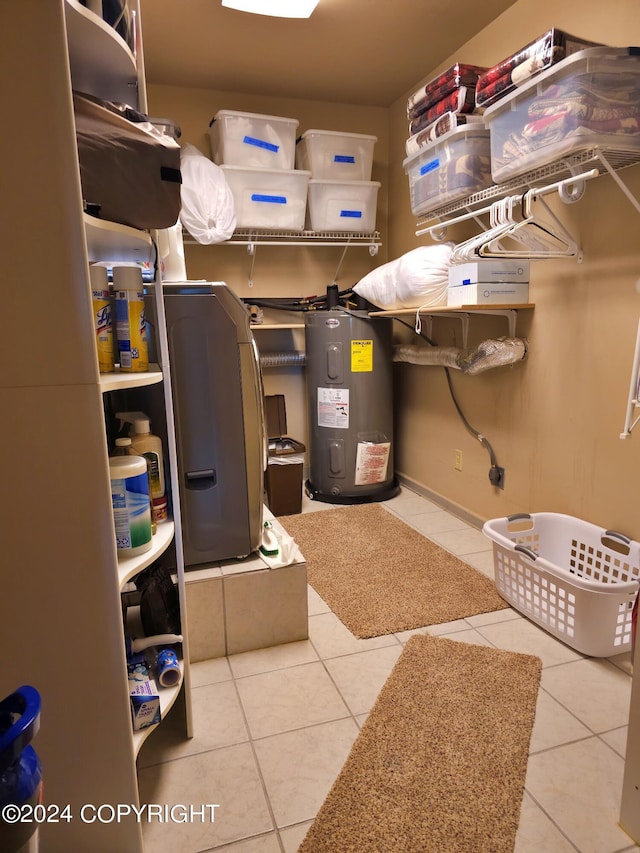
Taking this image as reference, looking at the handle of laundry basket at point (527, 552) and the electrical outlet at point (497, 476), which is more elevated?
the electrical outlet at point (497, 476)

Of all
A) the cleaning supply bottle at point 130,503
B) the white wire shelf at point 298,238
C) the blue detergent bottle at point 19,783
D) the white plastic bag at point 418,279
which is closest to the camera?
the blue detergent bottle at point 19,783

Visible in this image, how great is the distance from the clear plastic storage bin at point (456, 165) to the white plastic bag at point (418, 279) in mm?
229

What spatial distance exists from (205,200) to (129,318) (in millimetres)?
1916

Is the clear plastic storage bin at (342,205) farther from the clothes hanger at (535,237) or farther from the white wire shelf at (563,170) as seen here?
the clothes hanger at (535,237)

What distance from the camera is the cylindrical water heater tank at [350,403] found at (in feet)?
10.5

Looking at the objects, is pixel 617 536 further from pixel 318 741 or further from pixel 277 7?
pixel 277 7

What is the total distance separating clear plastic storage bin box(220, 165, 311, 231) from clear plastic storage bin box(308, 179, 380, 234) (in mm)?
95

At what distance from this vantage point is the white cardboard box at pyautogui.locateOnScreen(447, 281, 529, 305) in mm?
2242

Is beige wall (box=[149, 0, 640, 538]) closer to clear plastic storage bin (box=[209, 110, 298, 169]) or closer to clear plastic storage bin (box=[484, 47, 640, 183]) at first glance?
clear plastic storage bin (box=[484, 47, 640, 183])

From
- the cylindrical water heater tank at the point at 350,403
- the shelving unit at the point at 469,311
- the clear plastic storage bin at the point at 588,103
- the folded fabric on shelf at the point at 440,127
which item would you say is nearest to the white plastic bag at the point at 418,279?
the shelving unit at the point at 469,311

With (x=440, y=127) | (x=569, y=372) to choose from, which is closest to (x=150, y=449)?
(x=569, y=372)

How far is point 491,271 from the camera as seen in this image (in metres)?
2.26

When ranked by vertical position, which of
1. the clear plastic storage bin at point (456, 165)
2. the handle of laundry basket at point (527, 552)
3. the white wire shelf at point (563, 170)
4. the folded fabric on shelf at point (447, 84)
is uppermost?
the folded fabric on shelf at point (447, 84)

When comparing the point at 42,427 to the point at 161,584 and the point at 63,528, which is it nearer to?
the point at 63,528
